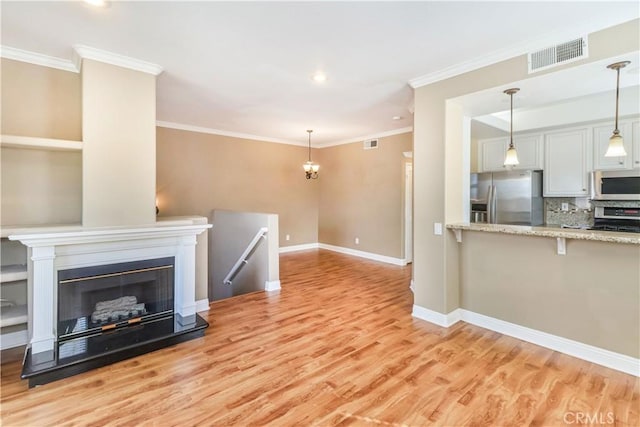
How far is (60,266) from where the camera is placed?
2.66 metres

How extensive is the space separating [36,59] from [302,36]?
261 centimetres

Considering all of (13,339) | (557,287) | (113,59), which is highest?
(113,59)

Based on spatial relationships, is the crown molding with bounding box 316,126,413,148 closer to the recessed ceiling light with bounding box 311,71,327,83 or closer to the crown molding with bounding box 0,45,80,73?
the recessed ceiling light with bounding box 311,71,327,83

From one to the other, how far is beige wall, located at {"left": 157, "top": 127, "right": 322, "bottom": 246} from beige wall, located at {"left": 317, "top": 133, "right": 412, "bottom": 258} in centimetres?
50

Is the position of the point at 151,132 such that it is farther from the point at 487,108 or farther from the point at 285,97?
the point at 487,108

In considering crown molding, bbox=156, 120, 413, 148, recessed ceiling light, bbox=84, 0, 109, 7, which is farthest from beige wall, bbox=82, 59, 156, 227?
crown molding, bbox=156, 120, 413, 148

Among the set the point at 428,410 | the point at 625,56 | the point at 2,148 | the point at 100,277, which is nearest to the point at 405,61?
the point at 625,56

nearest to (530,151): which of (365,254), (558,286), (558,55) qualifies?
(558,55)

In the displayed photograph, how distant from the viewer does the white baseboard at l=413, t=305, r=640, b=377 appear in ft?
8.22

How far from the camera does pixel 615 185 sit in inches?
166

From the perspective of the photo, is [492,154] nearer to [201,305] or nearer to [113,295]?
[201,305]

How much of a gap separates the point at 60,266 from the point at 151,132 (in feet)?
4.85

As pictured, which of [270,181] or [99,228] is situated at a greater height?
[270,181]

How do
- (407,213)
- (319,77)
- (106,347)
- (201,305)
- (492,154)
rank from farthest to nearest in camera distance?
(407,213) → (492,154) → (201,305) → (319,77) → (106,347)
